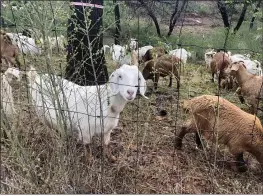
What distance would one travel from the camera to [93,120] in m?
4.09

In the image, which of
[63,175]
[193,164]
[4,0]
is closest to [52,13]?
[4,0]

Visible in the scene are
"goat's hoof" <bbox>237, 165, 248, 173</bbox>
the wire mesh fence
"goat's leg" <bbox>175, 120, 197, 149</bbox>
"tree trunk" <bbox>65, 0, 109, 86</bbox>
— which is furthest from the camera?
"goat's leg" <bbox>175, 120, 197, 149</bbox>

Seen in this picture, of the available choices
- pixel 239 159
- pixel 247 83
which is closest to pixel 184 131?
pixel 239 159

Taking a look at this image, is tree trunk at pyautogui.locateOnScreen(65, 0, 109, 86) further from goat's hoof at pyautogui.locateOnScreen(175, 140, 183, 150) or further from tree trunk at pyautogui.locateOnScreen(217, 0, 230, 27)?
tree trunk at pyautogui.locateOnScreen(217, 0, 230, 27)

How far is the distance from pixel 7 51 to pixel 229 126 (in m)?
2.82

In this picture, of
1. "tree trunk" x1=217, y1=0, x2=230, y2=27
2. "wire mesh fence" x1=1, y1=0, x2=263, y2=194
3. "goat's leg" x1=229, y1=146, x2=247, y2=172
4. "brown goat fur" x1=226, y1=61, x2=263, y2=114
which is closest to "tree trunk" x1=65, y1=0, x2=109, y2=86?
"wire mesh fence" x1=1, y1=0, x2=263, y2=194

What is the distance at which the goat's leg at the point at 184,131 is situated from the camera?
15.7ft

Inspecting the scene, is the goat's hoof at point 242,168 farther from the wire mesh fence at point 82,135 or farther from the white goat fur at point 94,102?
the white goat fur at point 94,102

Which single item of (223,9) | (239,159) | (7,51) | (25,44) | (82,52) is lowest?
(239,159)

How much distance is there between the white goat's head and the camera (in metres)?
3.87

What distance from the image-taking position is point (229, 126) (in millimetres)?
4426

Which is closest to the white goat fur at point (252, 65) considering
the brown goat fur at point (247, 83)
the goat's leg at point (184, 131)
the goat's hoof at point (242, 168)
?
the brown goat fur at point (247, 83)

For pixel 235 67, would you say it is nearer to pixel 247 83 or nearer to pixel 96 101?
pixel 247 83

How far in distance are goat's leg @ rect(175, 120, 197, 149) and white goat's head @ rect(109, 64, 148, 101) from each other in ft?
3.44
